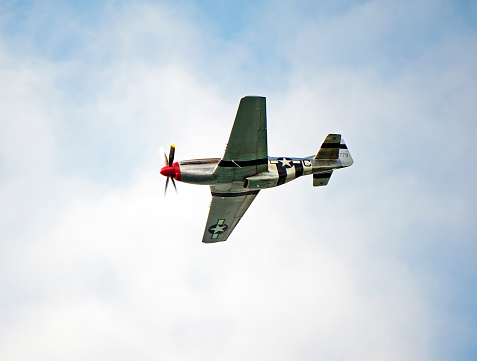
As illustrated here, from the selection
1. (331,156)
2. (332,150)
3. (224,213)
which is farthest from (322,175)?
(224,213)

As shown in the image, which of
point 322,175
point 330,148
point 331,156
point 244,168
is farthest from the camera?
point 322,175

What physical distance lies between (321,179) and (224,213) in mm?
6163

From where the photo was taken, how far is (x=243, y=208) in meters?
29.1

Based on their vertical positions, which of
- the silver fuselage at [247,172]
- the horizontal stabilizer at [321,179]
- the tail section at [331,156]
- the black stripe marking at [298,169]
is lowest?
the silver fuselage at [247,172]

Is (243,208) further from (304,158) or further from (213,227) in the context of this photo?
(304,158)

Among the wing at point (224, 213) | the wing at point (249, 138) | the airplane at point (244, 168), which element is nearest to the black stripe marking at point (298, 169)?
the airplane at point (244, 168)

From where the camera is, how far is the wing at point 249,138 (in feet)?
74.1

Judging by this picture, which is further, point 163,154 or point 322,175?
point 322,175

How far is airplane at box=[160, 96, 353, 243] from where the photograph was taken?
23302mm

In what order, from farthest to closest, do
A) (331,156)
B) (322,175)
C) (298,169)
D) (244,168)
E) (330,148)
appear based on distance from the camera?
1. (322,175)
2. (331,156)
3. (330,148)
4. (298,169)
5. (244,168)

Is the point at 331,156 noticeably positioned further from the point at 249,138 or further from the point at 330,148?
the point at 249,138

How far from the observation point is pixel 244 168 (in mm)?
25031

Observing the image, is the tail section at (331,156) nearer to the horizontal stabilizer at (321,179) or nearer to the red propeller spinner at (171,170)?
the horizontal stabilizer at (321,179)

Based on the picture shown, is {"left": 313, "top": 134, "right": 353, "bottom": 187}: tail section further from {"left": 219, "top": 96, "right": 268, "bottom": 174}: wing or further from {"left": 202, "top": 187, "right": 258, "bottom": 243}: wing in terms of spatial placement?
{"left": 219, "top": 96, "right": 268, "bottom": 174}: wing
